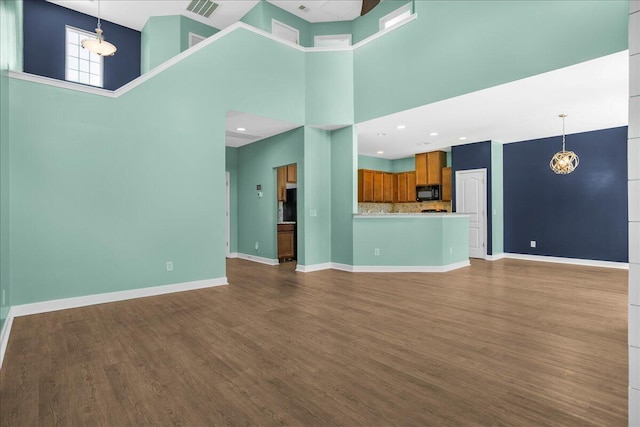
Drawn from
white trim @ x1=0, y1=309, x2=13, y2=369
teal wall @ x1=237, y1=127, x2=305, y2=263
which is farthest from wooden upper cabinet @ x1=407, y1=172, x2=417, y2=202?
white trim @ x1=0, y1=309, x2=13, y2=369

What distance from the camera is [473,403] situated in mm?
1897

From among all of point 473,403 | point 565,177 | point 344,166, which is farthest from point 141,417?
point 565,177

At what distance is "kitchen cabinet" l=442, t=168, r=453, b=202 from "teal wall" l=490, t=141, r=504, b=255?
3.91 ft

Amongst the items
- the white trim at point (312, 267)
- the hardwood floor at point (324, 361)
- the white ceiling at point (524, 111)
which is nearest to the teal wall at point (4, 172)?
the hardwood floor at point (324, 361)

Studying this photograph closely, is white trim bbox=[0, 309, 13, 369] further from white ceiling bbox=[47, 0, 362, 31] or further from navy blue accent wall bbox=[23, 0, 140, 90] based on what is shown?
white ceiling bbox=[47, 0, 362, 31]

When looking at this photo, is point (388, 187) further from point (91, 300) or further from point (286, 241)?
point (91, 300)

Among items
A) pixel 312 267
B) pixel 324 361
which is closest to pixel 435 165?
pixel 312 267

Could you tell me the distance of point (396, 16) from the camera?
307 inches

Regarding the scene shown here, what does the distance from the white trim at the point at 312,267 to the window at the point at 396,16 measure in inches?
226

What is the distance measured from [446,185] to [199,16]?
7587 mm

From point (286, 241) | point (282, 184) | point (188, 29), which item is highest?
point (188, 29)

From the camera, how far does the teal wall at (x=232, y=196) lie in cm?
817

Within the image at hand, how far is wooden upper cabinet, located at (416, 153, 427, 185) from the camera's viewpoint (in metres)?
9.47

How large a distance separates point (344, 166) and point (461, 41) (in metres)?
2.80
